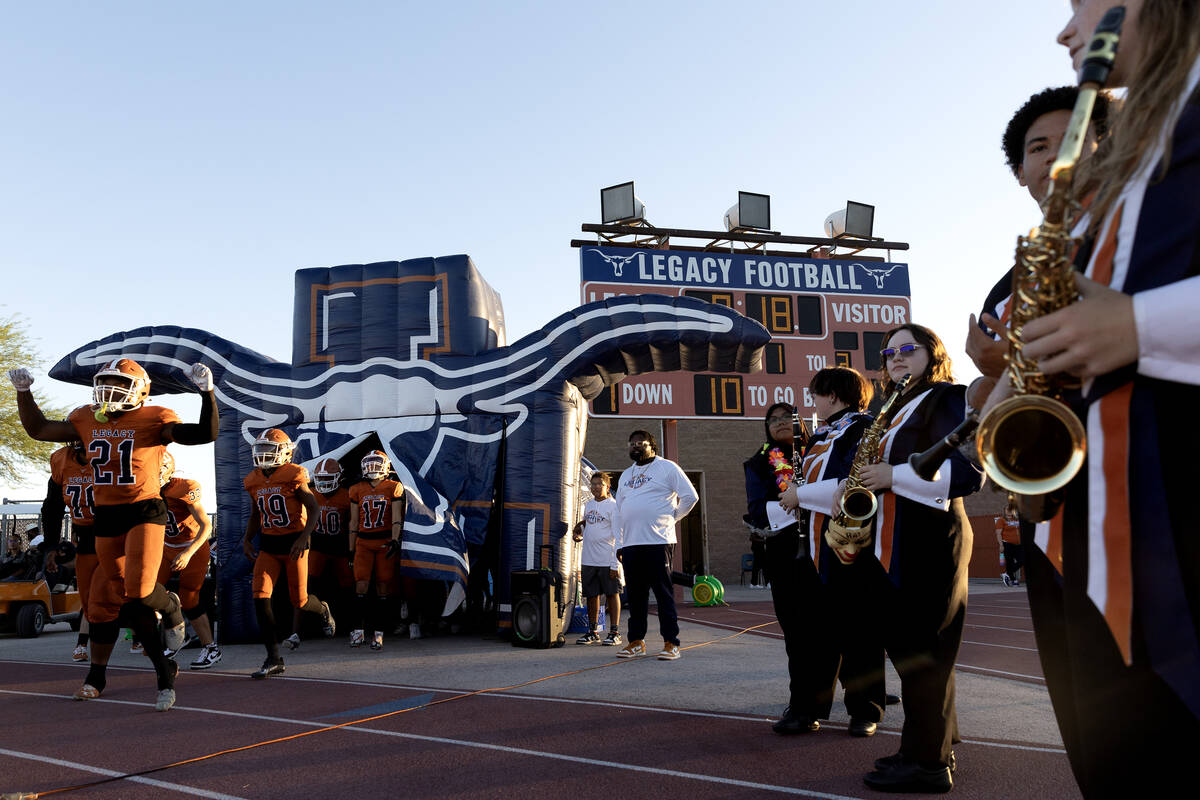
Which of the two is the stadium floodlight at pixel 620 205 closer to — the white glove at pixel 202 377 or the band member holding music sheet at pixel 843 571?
the white glove at pixel 202 377

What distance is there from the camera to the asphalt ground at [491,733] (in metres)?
3.62

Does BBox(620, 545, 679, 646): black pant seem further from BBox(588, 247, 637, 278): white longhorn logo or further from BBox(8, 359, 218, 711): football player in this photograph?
BBox(588, 247, 637, 278): white longhorn logo

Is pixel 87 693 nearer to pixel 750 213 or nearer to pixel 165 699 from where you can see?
pixel 165 699

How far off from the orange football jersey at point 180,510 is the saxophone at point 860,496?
21.8 ft

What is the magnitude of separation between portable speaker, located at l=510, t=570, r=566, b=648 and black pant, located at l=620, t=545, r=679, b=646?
164 centimetres

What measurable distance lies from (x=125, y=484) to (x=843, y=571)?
15.1 feet

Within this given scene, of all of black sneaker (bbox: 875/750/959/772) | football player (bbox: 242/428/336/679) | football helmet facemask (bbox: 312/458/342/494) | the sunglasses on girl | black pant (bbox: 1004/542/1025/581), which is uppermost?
the sunglasses on girl

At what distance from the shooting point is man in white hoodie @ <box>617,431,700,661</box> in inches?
290

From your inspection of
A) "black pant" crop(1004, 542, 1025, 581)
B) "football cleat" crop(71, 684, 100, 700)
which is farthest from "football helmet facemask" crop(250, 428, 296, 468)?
"black pant" crop(1004, 542, 1025, 581)

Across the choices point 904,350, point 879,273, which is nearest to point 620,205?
point 879,273

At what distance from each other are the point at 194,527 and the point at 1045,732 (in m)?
7.48

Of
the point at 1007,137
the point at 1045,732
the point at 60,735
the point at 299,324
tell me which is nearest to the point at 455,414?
the point at 299,324

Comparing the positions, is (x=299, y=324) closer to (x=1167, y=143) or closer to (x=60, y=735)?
(x=60, y=735)

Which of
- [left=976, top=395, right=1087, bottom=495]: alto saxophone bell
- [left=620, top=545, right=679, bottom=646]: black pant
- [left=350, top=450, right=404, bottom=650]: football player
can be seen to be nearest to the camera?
[left=976, top=395, right=1087, bottom=495]: alto saxophone bell
